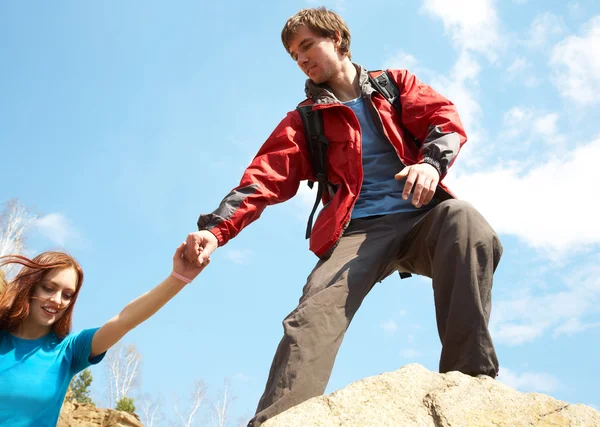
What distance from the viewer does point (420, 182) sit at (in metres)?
3.29

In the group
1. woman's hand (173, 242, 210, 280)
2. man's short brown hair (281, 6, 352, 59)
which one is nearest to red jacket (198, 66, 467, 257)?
woman's hand (173, 242, 210, 280)

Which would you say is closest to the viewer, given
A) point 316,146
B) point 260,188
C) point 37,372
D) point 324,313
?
point 37,372

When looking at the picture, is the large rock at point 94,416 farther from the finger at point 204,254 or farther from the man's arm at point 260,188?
the finger at point 204,254

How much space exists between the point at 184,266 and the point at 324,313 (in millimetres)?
800

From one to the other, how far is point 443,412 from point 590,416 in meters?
0.70

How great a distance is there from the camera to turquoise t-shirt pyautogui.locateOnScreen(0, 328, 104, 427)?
9.61 feet

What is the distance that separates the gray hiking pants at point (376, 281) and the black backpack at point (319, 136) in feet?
1.73

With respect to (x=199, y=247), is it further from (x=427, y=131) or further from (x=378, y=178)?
(x=427, y=131)

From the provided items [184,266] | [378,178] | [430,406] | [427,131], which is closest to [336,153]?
[378,178]

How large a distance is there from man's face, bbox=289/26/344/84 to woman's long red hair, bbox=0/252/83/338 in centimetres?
199

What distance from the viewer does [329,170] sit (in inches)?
157

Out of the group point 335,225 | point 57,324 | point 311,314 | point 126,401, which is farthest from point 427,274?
point 126,401

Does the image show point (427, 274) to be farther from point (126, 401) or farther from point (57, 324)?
point (126, 401)

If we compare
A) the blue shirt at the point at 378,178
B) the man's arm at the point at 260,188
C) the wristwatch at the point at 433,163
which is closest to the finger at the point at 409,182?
the wristwatch at the point at 433,163
